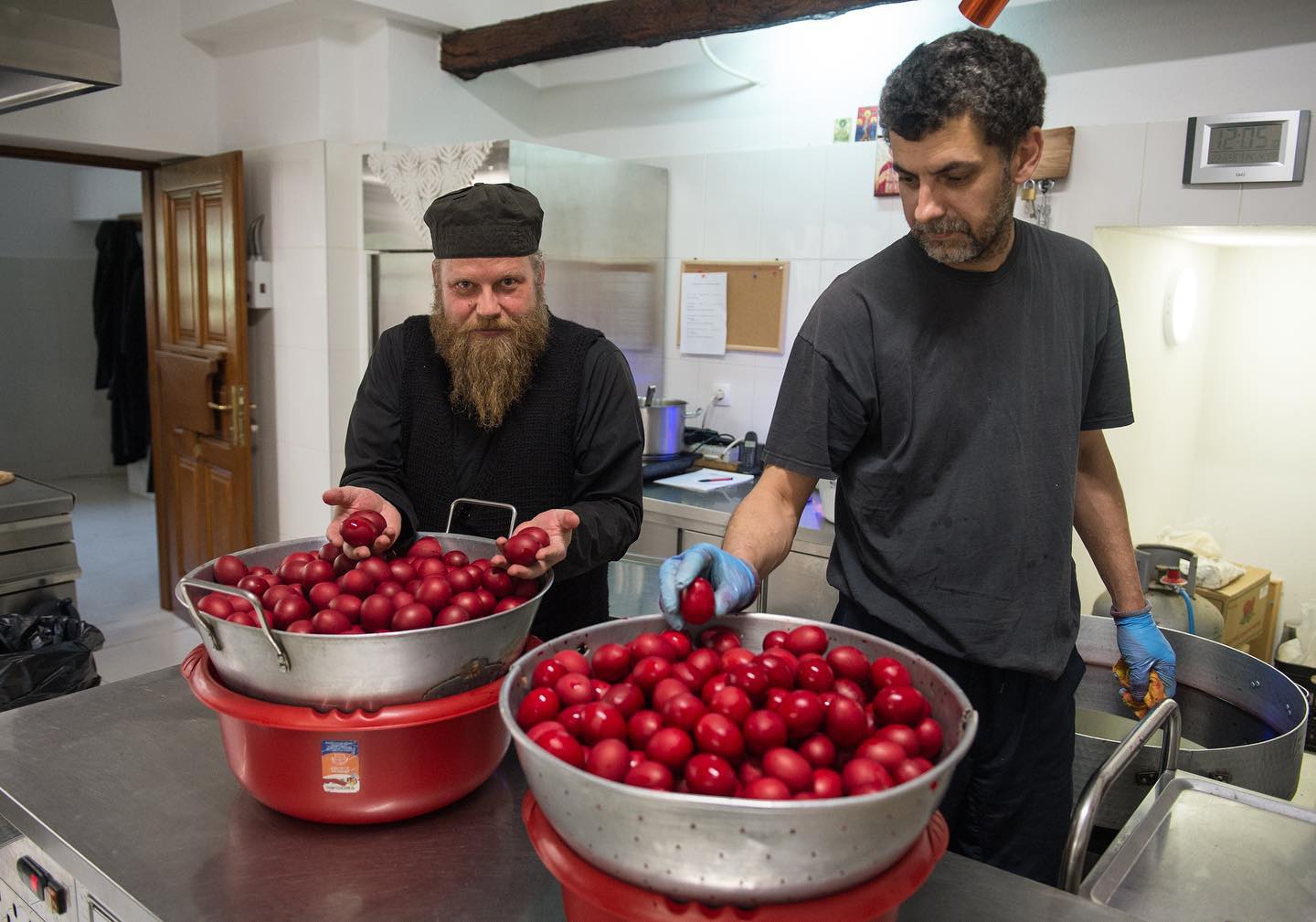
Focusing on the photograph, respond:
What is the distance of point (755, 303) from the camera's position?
3.69 metres

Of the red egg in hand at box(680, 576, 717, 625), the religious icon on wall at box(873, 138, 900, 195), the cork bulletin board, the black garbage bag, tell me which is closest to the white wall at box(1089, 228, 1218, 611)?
the religious icon on wall at box(873, 138, 900, 195)

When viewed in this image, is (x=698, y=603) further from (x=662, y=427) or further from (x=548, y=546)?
(x=662, y=427)

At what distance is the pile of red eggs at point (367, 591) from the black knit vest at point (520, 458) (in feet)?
1.50

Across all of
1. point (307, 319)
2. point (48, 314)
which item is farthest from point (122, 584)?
point (48, 314)

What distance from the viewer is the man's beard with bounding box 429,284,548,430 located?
5.85ft

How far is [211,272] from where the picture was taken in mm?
4148

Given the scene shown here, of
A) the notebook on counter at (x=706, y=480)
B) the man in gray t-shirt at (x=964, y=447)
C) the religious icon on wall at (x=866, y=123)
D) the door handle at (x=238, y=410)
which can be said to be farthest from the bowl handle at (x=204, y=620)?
the door handle at (x=238, y=410)

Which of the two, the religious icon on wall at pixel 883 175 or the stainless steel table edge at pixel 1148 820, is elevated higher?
the religious icon on wall at pixel 883 175

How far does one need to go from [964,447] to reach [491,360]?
0.85 m

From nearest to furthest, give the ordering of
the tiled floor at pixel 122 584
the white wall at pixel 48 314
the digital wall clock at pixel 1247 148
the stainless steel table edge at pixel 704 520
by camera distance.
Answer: the digital wall clock at pixel 1247 148, the stainless steel table edge at pixel 704 520, the tiled floor at pixel 122 584, the white wall at pixel 48 314

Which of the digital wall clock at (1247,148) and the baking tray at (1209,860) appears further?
the digital wall clock at (1247,148)

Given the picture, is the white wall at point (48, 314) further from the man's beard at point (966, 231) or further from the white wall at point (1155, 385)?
the man's beard at point (966, 231)

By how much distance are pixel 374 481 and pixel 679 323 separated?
2339 millimetres

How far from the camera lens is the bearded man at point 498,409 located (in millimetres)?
1787
